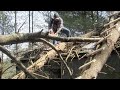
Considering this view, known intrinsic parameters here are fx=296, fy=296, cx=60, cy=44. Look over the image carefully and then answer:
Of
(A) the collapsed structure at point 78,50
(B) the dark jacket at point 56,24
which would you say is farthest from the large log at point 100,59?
(B) the dark jacket at point 56,24

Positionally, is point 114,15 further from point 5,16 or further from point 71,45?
point 5,16

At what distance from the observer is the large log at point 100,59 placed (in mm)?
2897

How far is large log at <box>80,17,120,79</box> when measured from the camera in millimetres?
2897

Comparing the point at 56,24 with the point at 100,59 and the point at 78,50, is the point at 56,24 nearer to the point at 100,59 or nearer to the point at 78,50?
the point at 78,50

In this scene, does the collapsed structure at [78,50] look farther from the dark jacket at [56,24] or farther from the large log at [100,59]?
the dark jacket at [56,24]

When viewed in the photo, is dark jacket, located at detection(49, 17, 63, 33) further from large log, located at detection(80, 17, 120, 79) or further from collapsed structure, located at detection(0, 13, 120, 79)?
large log, located at detection(80, 17, 120, 79)

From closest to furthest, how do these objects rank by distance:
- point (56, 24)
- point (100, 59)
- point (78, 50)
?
1. point (100, 59)
2. point (78, 50)
3. point (56, 24)

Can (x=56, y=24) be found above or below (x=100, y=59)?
above

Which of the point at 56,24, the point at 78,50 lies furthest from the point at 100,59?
the point at 56,24

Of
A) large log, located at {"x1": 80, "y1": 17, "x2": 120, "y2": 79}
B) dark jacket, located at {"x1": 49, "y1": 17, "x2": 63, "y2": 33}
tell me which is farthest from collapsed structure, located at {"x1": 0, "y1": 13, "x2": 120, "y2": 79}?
dark jacket, located at {"x1": 49, "y1": 17, "x2": 63, "y2": 33}

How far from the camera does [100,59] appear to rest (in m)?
3.43
